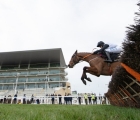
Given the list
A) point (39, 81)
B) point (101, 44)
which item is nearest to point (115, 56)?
point (101, 44)

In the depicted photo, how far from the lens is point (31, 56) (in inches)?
2601

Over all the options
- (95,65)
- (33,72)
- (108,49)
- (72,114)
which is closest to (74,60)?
(95,65)

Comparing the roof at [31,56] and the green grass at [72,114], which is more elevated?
the roof at [31,56]

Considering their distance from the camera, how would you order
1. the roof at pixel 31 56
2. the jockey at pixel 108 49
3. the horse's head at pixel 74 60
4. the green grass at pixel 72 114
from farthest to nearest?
1. the roof at pixel 31 56
2. the horse's head at pixel 74 60
3. the jockey at pixel 108 49
4. the green grass at pixel 72 114

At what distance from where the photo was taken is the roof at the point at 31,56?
63625 millimetres

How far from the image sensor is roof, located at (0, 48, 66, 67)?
Answer: 63.6 meters

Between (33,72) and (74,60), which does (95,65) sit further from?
(33,72)

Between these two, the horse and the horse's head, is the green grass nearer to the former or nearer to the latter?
the horse

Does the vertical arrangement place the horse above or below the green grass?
above

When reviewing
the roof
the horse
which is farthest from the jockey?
the roof

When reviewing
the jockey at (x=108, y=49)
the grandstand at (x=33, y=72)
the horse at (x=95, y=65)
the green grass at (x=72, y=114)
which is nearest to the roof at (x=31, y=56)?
the grandstand at (x=33, y=72)

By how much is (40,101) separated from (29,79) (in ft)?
131

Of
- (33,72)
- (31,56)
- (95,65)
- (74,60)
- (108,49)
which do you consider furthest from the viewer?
(31,56)

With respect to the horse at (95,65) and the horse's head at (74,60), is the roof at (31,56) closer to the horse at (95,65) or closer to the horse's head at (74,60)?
the horse's head at (74,60)
